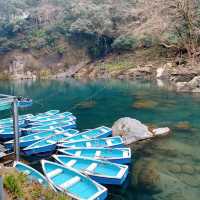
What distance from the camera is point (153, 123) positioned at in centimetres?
2658

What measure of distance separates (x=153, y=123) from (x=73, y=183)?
14.7 metres

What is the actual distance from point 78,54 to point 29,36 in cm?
1477

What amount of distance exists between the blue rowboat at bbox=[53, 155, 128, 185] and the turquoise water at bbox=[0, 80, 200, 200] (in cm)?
63

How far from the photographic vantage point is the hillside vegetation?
192 ft

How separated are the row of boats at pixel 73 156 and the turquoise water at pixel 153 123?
0.98 metres

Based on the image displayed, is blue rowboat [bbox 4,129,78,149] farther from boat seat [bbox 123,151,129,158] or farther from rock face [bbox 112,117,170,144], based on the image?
boat seat [bbox 123,151,129,158]

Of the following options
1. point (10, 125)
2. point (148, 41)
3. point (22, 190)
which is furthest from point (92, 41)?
point (22, 190)

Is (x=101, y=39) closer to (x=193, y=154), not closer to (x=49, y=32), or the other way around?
(x=49, y=32)

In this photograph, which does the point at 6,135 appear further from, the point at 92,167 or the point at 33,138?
the point at 92,167

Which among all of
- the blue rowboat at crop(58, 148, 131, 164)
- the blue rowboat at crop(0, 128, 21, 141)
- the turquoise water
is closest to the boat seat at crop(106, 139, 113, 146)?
the blue rowboat at crop(58, 148, 131, 164)

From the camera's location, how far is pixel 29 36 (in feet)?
274

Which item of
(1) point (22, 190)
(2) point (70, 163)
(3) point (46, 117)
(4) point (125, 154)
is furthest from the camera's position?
(3) point (46, 117)

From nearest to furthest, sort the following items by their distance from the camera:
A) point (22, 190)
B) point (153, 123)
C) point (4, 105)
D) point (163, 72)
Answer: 1. point (22, 190)
2. point (4, 105)
3. point (153, 123)
4. point (163, 72)

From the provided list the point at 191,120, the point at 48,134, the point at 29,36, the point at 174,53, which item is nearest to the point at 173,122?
the point at 191,120
